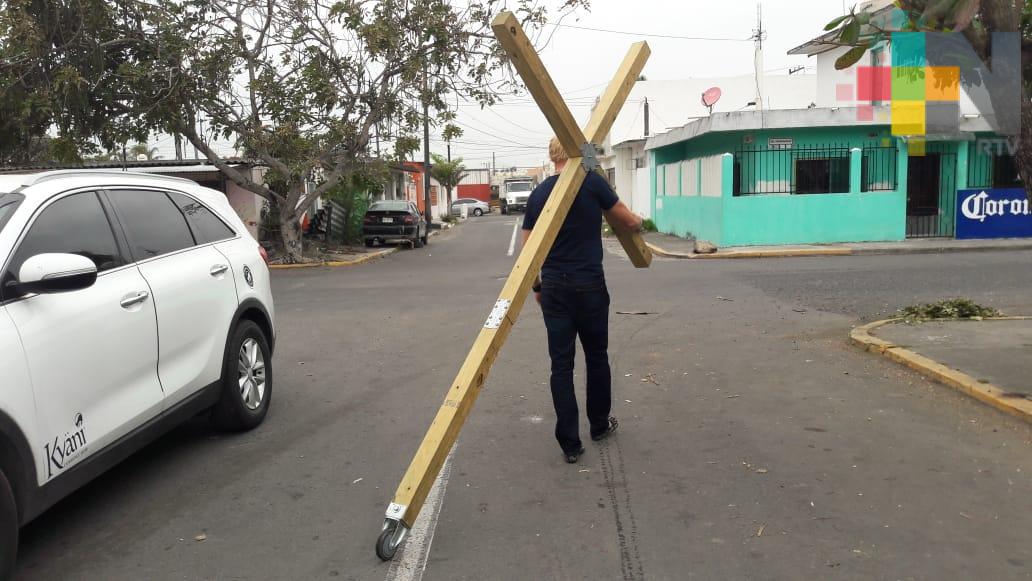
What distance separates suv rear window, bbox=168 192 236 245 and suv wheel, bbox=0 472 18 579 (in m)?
2.52

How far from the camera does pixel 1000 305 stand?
36.0ft

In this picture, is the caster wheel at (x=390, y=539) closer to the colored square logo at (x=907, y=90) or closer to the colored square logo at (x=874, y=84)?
the colored square logo at (x=907, y=90)

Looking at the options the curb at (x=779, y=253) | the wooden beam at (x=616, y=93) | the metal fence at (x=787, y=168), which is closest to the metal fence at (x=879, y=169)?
the metal fence at (x=787, y=168)

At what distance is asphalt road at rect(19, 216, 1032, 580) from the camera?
148 inches

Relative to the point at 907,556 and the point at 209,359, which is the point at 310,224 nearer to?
the point at 209,359

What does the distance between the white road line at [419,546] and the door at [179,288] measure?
1.61 meters

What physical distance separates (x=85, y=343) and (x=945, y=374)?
19.9 feet

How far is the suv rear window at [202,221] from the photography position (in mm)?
5617

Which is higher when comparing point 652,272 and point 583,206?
point 583,206

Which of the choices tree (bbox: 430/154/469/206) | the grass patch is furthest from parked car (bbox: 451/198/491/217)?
the grass patch

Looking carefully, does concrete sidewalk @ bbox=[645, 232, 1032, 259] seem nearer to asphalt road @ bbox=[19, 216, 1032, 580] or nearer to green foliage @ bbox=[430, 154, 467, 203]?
asphalt road @ bbox=[19, 216, 1032, 580]

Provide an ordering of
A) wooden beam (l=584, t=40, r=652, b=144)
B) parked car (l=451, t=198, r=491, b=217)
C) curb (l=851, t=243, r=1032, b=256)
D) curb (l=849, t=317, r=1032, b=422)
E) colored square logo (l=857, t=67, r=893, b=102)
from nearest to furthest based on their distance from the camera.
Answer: wooden beam (l=584, t=40, r=652, b=144) < curb (l=849, t=317, r=1032, b=422) < curb (l=851, t=243, r=1032, b=256) < colored square logo (l=857, t=67, r=893, b=102) < parked car (l=451, t=198, r=491, b=217)

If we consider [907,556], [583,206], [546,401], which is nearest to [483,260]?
[546,401]

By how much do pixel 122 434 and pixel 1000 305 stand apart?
34.9ft
